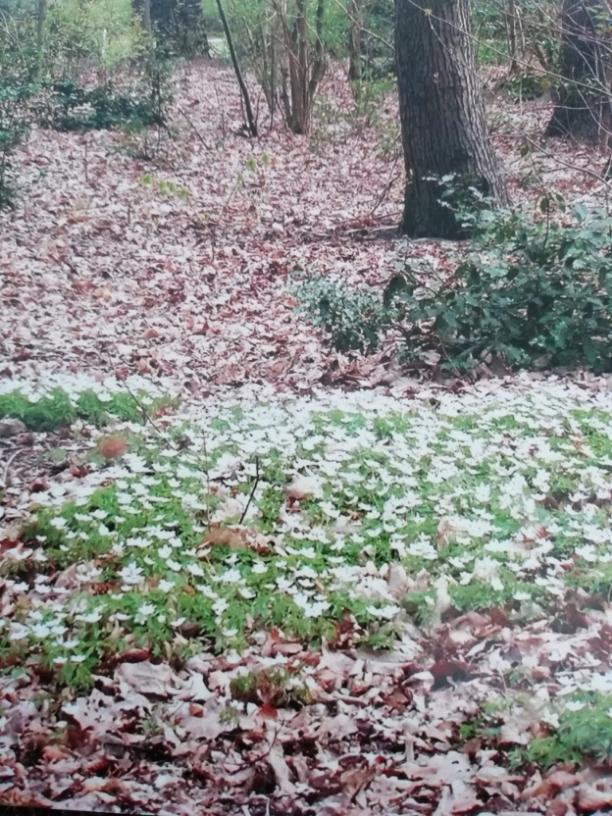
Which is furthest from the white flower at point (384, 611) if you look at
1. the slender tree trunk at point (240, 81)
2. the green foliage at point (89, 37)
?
the slender tree trunk at point (240, 81)

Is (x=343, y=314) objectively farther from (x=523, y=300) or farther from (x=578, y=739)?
(x=578, y=739)

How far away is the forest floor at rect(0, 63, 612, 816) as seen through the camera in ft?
5.91

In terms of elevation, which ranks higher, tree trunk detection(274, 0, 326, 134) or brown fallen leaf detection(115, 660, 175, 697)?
tree trunk detection(274, 0, 326, 134)

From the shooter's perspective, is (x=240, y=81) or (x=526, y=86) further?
(x=240, y=81)

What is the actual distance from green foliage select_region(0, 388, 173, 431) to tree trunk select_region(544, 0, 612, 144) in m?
2.65

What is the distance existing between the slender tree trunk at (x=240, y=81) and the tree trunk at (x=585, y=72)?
168 cm

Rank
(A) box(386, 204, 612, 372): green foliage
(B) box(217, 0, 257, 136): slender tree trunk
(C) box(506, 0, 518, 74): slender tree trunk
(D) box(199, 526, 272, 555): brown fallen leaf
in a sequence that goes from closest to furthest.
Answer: (D) box(199, 526, 272, 555): brown fallen leaf → (A) box(386, 204, 612, 372): green foliage → (C) box(506, 0, 518, 74): slender tree trunk → (B) box(217, 0, 257, 136): slender tree trunk

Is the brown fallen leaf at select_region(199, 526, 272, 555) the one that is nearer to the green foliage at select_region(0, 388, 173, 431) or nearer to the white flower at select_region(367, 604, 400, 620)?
the white flower at select_region(367, 604, 400, 620)

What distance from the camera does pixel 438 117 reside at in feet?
16.7

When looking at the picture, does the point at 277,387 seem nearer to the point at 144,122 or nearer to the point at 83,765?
the point at 83,765

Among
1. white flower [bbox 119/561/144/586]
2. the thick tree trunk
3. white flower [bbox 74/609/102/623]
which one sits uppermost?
the thick tree trunk

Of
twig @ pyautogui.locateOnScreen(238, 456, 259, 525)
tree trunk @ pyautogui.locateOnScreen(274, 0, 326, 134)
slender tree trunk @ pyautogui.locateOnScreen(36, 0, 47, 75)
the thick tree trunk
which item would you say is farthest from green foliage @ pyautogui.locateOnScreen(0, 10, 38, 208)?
tree trunk @ pyautogui.locateOnScreen(274, 0, 326, 134)

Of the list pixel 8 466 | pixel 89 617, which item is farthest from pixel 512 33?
pixel 89 617

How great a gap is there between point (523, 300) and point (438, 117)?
1682 millimetres
